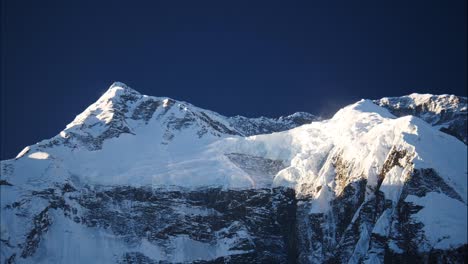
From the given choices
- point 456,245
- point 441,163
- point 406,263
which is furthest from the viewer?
point 441,163

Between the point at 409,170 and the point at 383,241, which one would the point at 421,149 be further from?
the point at 383,241

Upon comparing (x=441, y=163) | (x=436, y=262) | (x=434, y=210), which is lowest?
(x=436, y=262)

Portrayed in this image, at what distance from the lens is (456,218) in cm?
17075

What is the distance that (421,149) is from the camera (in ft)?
649

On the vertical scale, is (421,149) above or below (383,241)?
above

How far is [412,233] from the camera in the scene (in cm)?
17950

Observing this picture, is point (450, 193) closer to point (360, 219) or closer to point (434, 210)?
point (434, 210)

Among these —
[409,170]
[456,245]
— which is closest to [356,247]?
[409,170]

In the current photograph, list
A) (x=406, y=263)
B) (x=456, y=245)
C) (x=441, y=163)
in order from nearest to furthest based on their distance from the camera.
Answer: (x=456, y=245) < (x=406, y=263) < (x=441, y=163)

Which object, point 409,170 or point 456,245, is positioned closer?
point 456,245

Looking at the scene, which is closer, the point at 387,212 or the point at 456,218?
the point at 456,218

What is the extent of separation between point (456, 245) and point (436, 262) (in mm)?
6288

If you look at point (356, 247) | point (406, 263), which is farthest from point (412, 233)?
point (356, 247)

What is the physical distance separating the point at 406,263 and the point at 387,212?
53.2ft
